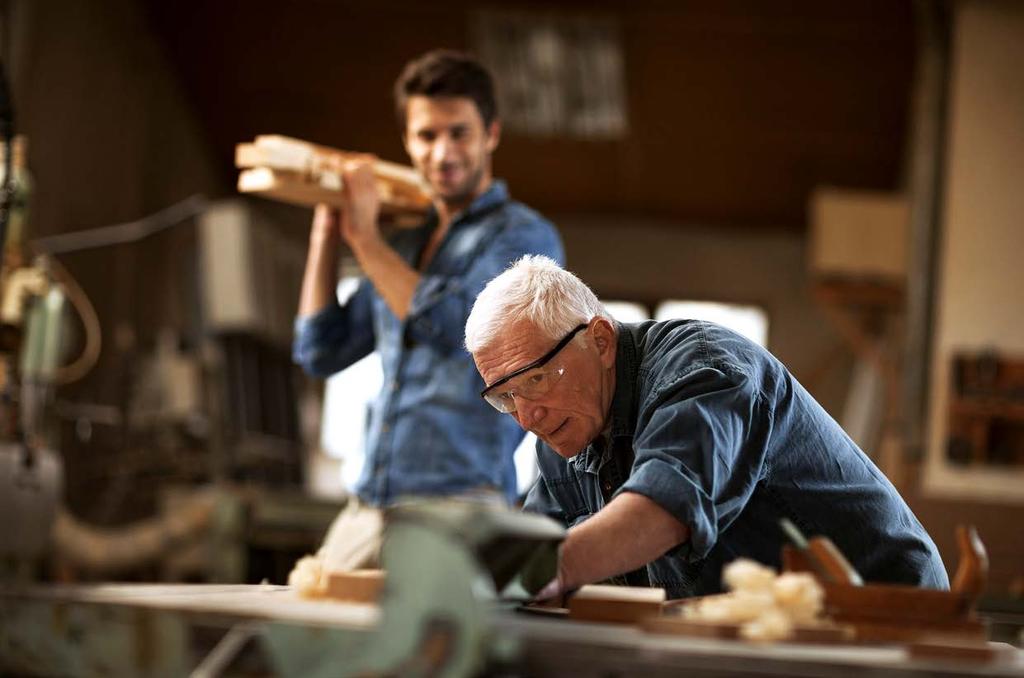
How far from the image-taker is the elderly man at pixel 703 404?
1952 millimetres

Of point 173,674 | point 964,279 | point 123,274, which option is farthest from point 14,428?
point 123,274

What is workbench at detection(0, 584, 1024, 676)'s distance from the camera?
124 cm

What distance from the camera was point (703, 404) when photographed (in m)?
1.87

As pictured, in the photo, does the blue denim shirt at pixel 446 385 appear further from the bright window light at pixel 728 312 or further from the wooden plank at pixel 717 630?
the bright window light at pixel 728 312

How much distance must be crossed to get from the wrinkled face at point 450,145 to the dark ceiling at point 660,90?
7.03 meters

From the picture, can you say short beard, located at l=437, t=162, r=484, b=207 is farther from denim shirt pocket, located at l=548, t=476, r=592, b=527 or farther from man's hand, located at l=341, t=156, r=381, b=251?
denim shirt pocket, located at l=548, t=476, r=592, b=527

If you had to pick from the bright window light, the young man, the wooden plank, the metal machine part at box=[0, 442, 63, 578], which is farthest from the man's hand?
the bright window light

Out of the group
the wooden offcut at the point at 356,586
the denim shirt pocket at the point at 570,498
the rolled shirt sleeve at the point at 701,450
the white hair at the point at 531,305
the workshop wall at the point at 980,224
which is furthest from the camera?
the workshop wall at the point at 980,224

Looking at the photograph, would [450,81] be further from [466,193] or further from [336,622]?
[336,622]

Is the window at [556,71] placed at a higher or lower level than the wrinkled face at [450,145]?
higher

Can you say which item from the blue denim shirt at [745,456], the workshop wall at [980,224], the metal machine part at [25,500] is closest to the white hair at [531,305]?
the blue denim shirt at [745,456]

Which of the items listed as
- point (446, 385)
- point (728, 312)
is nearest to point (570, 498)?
point (446, 385)

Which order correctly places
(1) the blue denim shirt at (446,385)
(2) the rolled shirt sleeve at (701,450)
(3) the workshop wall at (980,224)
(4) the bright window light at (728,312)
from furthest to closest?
(4) the bright window light at (728,312)
(3) the workshop wall at (980,224)
(1) the blue denim shirt at (446,385)
(2) the rolled shirt sleeve at (701,450)

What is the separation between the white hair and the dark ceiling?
827 cm
